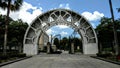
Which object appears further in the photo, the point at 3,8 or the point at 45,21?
the point at 45,21

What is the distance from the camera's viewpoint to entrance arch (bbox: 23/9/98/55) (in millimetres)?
50312

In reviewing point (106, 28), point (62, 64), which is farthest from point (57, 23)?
point (62, 64)

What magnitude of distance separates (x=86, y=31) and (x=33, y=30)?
13827mm

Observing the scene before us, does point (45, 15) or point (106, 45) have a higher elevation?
point (45, 15)

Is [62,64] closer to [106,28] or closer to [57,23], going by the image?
[57,23]

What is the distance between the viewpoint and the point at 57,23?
5141 centimetres

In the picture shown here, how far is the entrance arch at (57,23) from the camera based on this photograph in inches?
1981

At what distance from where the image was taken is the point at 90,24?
5062 centimetres

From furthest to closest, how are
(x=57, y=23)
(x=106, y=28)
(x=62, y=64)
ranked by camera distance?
(x=106, y=28) < (x=57, y=23) < (x=62, y=64)

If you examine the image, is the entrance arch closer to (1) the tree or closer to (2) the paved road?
(1) the tree

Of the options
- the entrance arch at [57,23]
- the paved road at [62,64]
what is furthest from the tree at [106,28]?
the paved road at [62,64]

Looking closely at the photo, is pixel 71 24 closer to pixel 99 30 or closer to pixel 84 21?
pixel 84 21

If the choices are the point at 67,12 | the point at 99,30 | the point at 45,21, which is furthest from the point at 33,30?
the point at 99,30

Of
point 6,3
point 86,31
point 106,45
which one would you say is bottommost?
point 106,45
